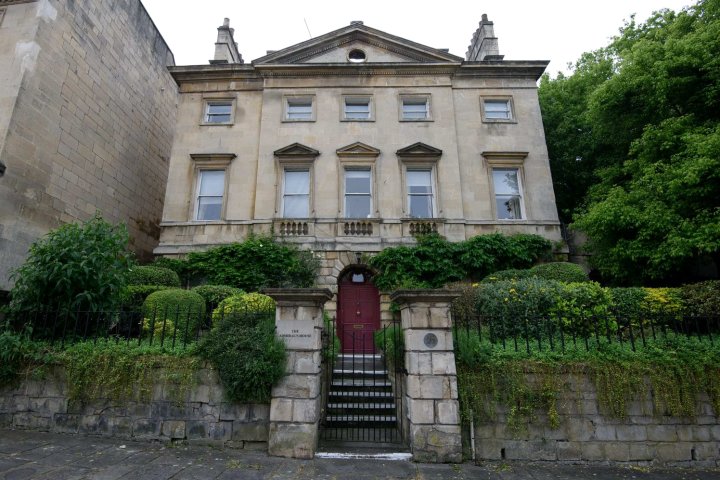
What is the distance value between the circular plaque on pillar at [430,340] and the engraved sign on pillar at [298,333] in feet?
5.94

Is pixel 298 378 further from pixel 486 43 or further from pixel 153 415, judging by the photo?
pixel 486 43

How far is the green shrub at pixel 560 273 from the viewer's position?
11.9 metres

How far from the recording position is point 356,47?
16828 millimetres

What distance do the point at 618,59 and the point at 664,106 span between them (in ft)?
18.7

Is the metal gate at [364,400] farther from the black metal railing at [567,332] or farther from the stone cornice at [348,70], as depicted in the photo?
the stone cornice at [348,70]

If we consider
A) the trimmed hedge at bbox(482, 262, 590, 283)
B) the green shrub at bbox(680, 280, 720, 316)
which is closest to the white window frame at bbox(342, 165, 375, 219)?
the trimmed hedge at bbox(482, 262, 590, 283)

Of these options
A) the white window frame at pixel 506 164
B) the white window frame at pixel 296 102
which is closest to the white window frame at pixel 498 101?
the white window frame at pixel 506 164

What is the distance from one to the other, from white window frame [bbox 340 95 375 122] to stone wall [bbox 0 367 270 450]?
1200cm

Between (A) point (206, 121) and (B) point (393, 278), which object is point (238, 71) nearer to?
(A) point (206, 121)

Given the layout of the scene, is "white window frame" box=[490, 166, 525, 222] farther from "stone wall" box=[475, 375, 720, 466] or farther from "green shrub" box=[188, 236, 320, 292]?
"stone wall" box=[475, 375, 720, 466]

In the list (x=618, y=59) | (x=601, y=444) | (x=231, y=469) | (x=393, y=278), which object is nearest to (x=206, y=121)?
(x=393, y=278)

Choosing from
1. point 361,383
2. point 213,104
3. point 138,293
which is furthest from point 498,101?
point 138,293

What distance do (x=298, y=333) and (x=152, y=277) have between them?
7.65 meters

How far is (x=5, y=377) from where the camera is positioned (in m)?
6.90
